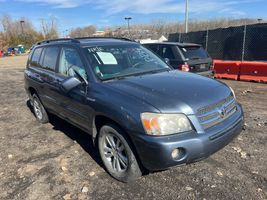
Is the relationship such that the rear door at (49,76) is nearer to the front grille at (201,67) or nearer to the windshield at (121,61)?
the windshield at (121,61)

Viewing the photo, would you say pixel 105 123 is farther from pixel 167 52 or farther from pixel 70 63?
pixel 167 52

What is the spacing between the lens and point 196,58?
28.8ft

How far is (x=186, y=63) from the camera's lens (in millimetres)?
8469

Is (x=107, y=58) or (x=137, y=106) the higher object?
(x=107, y=58)

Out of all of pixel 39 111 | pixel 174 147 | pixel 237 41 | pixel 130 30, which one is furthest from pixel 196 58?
pixel 130 30

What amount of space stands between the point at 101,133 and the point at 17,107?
518cm

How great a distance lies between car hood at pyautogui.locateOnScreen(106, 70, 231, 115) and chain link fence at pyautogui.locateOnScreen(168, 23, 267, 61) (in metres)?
12.2

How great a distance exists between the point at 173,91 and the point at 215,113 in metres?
0.56

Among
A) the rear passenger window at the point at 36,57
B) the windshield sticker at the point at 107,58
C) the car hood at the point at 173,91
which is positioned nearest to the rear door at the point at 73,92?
the windshield sticker at the point at 107,58

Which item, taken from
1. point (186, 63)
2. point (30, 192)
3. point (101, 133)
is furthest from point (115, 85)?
point (186, 63)

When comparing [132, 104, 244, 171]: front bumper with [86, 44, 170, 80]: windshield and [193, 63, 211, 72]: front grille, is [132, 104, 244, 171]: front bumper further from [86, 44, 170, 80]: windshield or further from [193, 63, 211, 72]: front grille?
[193, 63, 211, 72]: front grille

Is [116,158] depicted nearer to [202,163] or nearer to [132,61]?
[202,163]

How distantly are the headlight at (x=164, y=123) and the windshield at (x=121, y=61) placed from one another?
1.16 m

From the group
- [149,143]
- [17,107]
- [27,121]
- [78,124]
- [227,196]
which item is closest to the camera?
[149,143]
